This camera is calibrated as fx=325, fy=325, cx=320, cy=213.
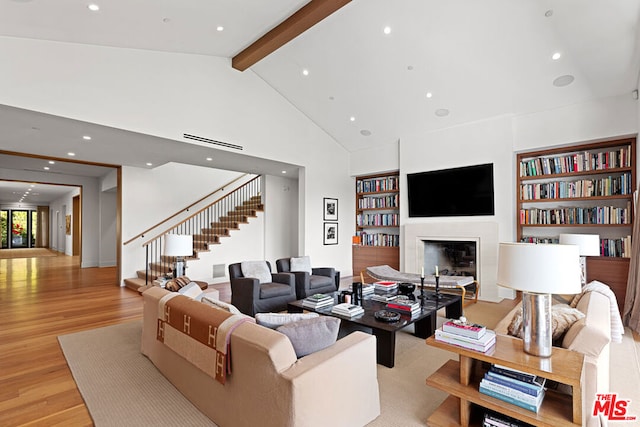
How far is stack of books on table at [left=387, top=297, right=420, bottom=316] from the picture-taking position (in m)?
3.57

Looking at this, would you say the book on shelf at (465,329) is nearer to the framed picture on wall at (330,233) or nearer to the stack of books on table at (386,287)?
the stack of books on table at (386,287)

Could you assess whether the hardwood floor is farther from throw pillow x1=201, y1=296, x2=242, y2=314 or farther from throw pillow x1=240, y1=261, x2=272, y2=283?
throw pillow x1=240, y1=261, x2=272, y2=283

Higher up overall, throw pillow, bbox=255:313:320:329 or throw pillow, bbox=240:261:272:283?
throw pillow, bbox=255:313:320:329

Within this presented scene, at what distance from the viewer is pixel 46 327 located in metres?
4.19

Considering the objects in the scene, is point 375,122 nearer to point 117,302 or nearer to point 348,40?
point 348,40

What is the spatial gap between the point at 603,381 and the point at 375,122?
575 centimetres

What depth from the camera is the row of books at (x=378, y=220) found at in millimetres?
7770

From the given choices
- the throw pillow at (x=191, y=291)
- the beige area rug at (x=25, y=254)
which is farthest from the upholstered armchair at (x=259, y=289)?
the beige area rug at (x=25, y=254)

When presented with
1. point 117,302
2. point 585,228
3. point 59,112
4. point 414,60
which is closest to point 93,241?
point 117,302

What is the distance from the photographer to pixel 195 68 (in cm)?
548

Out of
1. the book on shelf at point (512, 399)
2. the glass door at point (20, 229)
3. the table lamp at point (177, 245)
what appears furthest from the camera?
the glass door at point (20, 229)

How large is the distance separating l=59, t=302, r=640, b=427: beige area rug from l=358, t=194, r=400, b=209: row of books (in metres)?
4.28

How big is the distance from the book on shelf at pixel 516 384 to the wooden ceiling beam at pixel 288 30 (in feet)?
14.1

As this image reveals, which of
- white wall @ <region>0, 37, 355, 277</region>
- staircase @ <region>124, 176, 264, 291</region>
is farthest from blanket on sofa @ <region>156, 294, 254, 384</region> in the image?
staircase @ <region>124, 176, 264, 291</region>
